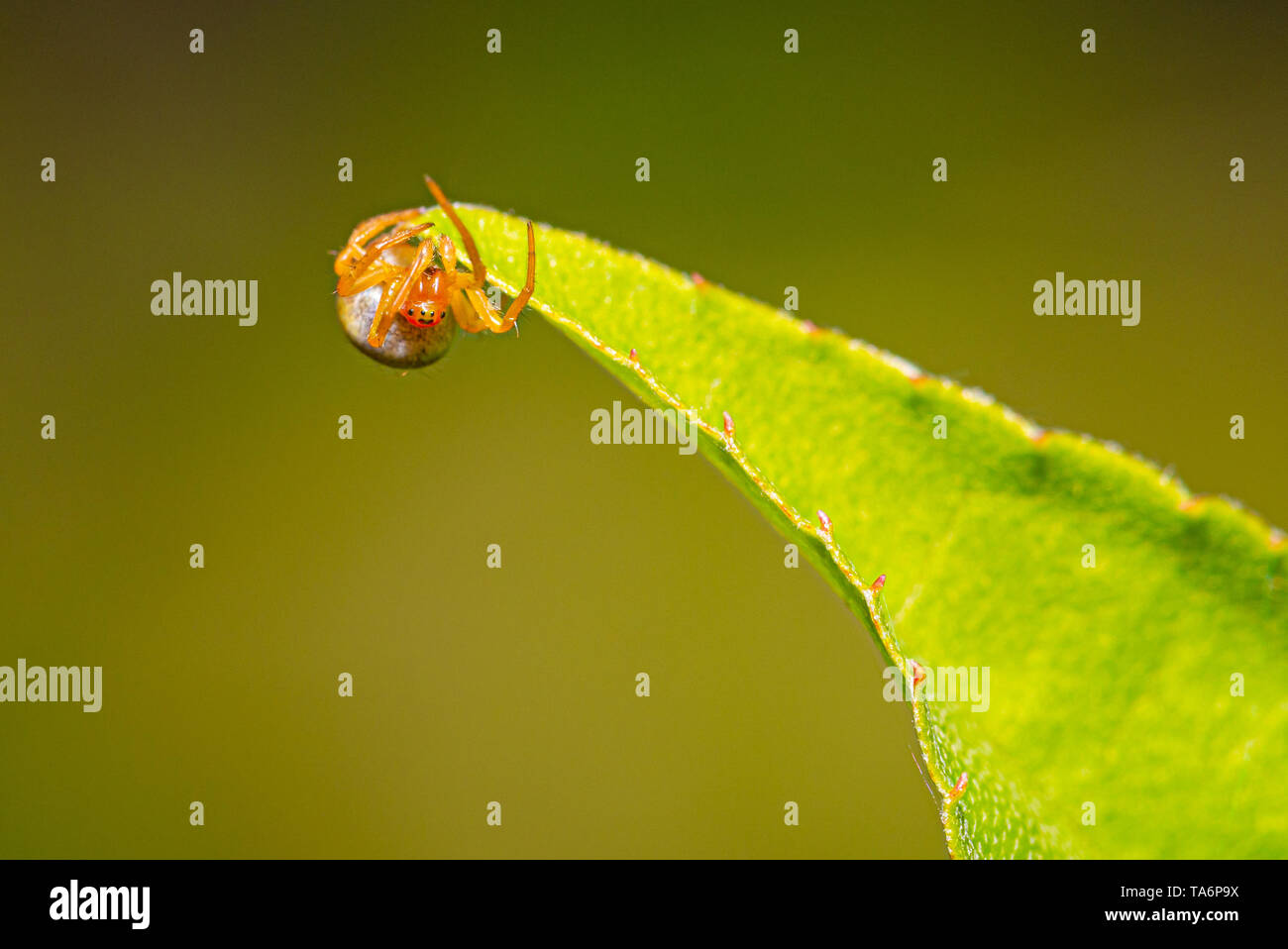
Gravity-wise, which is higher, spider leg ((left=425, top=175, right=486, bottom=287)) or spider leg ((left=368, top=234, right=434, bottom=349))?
spider leg ((left=368, top=234, right=434, bottom=349))

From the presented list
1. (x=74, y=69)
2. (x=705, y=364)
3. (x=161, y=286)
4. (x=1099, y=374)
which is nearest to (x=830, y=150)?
(x=1099, y=374)

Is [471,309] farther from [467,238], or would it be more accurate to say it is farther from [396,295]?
[467,238]

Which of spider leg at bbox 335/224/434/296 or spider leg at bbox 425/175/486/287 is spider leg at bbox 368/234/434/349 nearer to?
spider leg at bbox 335/224/434/296

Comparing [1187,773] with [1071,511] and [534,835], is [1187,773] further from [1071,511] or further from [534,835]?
[534,835]

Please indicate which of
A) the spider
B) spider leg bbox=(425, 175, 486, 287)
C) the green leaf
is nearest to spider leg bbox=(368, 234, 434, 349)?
the spider

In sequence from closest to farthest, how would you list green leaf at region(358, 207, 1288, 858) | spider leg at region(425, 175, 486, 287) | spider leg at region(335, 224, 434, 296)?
1. green leaf at region(358, 207, 1288, 858)
2. spider leg at region(425, 175, 486, 287)
3. spider leg at region(335, 224, 434, 296)

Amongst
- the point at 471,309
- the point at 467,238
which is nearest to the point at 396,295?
the point at 471,309

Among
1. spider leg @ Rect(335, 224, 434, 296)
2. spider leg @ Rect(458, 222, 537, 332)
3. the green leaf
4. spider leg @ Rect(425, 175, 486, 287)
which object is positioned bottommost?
the green leaf
